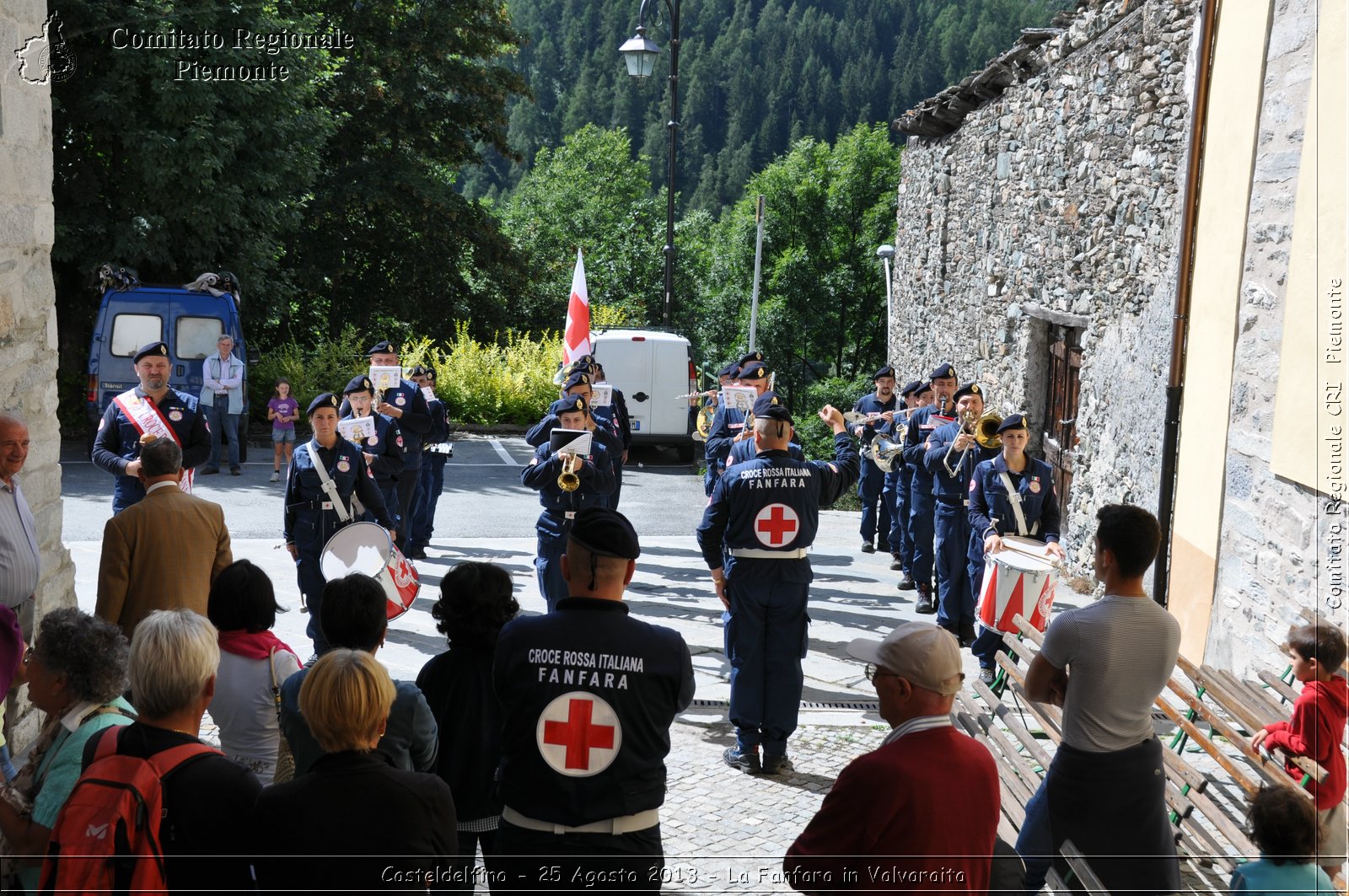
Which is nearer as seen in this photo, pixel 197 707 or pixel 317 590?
pixel 197 707

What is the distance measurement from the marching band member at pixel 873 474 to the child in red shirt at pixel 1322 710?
7.72 metres

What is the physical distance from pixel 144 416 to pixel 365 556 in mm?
1649

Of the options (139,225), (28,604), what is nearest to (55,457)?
(28,604)

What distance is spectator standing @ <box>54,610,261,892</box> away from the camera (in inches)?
124

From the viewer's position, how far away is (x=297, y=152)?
73.7 ft

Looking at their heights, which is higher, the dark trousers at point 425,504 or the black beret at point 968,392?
the black beret at point 968,392

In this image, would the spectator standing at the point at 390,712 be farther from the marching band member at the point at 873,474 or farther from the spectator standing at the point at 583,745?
the marching band member at the point at 873,474

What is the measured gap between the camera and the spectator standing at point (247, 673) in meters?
4.24

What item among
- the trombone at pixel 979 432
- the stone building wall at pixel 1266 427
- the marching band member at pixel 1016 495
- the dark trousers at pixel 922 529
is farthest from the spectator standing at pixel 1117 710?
the dark trousers at pixel 922 529

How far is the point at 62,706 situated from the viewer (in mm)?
3637

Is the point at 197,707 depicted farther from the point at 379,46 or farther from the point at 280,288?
the point at 379,46

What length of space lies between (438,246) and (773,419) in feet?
78.4

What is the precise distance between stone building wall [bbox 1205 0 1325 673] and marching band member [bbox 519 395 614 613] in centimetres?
410

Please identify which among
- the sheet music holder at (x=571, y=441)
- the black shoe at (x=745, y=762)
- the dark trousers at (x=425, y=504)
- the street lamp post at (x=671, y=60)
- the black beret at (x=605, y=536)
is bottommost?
the black shoe at (x=745, y=762)
